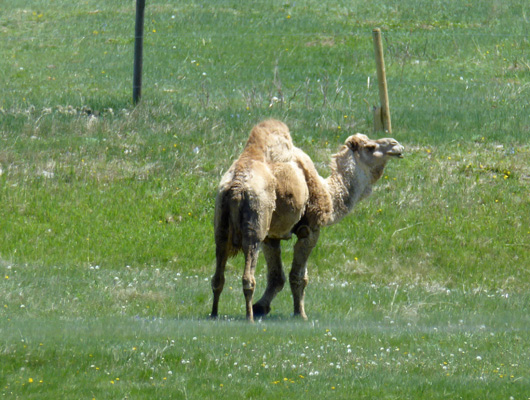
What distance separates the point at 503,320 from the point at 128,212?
659cm

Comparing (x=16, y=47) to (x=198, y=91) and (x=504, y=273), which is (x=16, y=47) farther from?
(x=504, y=273)

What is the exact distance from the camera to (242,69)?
76.5ft

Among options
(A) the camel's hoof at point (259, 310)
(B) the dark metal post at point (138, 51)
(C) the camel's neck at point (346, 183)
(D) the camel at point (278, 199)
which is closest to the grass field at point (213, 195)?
(A) the camel's hoof at point (259, 310)

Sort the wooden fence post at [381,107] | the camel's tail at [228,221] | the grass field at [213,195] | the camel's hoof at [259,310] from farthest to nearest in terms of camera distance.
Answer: the wooden fence post at [381,107], the camel's hoof at [259,310], the camel's tail at [228,221], the grass field at [213,195]

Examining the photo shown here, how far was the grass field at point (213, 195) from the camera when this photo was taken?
27.9 feet

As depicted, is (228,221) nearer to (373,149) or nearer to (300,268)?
(300,268)

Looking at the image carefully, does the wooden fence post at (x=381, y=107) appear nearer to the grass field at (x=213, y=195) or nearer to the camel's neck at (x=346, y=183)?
the grass field at (x=213, y=195)

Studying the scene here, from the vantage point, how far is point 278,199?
1104cm

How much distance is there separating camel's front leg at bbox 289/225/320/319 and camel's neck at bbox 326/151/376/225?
0.51 metres

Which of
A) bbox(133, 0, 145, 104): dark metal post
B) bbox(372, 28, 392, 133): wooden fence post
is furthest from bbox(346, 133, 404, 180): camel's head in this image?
bbox(133, 0, 145, 104): dark metal post

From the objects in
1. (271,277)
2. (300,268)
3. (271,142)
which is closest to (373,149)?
(271,142)

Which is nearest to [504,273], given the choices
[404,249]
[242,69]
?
[404,249]

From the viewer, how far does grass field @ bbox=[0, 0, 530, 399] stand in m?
8.49

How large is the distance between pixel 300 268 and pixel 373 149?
6.02 feet
